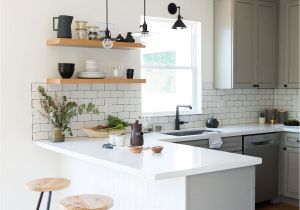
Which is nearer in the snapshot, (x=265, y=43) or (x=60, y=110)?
(x=60, y=110)

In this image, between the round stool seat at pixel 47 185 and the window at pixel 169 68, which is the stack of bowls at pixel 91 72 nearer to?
the window at pixel 169 68

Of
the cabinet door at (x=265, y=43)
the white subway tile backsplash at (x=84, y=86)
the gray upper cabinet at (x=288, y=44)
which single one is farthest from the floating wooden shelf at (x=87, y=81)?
the gray upper cabinet at (x=288, y=44)

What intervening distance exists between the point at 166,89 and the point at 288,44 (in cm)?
180

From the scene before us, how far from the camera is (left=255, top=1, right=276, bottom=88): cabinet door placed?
5406mm

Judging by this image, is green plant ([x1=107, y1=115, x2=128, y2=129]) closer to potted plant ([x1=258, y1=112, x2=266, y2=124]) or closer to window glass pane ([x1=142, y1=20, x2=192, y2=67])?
window glass pane ([x1=142, y1=20, x2=192, y2=67])

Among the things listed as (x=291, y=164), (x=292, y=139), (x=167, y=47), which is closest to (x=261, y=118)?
(x=292, y=139)

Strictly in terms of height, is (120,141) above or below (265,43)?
below

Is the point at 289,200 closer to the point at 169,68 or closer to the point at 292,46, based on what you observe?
the point at 292,46

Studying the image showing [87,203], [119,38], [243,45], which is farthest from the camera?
[243,45]

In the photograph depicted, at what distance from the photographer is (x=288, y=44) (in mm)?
5512

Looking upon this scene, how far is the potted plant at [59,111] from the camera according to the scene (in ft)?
12.6

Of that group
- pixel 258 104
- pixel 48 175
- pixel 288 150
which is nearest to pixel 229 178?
pixel 48 175

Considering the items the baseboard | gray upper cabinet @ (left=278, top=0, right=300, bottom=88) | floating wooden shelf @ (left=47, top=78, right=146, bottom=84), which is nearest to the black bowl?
floating wooden shelf @ (left=47, top=78, right=146, bottom=84)

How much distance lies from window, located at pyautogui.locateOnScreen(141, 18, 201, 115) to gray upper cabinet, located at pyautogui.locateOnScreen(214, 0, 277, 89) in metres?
0.30
